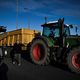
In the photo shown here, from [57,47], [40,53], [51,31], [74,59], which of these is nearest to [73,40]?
[57,47]

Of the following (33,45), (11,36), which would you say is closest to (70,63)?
(33,45)

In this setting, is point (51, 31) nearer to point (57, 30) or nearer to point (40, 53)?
point (57, 30)

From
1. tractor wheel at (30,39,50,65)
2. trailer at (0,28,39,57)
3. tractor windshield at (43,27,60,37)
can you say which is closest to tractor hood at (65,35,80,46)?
tractor windshield at (43,27,60,37)

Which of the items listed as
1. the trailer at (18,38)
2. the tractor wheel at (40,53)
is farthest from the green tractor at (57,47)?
the trailer at (18,38)

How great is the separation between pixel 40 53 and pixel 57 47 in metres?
1.75

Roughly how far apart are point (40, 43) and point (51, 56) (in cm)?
130

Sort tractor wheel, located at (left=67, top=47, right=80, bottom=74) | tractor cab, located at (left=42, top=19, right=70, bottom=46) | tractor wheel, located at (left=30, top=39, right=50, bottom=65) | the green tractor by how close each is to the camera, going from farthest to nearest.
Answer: tractor cab, located at (left=42, top=19, right=70, bottom=46), tractor wheel, located at (left=30, top=39, right=50, bottom=65), the green tractor, tractor wheel, located at (left=67, top=47, right=80, bottom=74)

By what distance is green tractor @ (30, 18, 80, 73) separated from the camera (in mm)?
10727

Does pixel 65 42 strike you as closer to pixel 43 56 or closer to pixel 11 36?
pixel 43 56

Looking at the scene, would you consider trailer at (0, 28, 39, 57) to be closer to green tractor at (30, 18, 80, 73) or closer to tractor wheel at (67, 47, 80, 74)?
green tractor at (30, 18, 80, 73)

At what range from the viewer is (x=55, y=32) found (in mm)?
13547

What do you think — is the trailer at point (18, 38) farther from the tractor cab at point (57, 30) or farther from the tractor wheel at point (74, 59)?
the tractor wheel at point (74, 59)

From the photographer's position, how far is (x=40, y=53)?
13.7m

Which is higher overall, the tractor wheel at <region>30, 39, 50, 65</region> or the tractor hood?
the tractor hood
